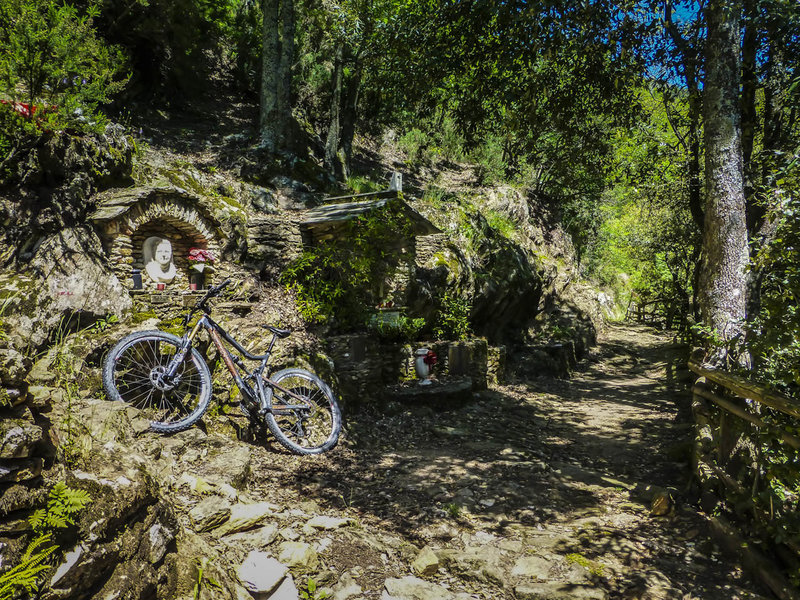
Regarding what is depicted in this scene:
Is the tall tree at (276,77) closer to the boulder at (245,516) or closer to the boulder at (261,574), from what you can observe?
the boulder at (245,516)

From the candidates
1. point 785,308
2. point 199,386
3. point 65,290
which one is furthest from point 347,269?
point 785,308

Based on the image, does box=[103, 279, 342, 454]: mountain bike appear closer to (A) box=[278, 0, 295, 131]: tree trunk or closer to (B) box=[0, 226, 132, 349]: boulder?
(B) box=[0, 226, 132, 349]: boulder

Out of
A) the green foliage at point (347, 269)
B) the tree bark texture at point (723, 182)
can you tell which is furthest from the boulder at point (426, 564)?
the green foliage at point (347, 269)

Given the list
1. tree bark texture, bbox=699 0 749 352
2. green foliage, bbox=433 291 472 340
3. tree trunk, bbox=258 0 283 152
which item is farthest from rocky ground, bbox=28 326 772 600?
tree trunk, bbox=258 0 283 152

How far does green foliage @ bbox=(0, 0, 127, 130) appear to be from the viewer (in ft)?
18.3

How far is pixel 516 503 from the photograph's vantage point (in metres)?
4.23

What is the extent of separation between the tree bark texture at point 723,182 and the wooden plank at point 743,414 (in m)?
0.58

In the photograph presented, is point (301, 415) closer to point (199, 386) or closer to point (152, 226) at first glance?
point (199, 386)

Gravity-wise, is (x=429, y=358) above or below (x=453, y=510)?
above

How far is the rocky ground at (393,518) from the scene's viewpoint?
2178 millimetres

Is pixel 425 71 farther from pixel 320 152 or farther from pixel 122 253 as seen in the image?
pixel 320 152

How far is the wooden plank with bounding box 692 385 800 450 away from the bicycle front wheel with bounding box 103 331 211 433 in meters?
4.54

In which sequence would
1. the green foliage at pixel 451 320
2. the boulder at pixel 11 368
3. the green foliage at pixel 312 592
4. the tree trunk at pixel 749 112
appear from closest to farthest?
1. the boulder at pixel 11 368
2. the green foliage at pixel 312 592
3. the tree trunk at pixel 749 112
4. the green foliage at pixel 451 320

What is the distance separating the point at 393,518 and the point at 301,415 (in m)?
1.73
